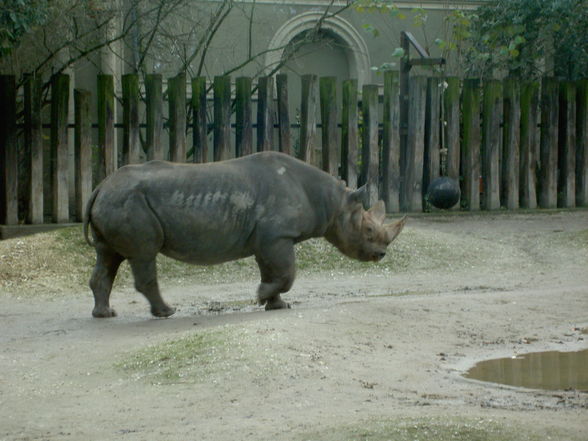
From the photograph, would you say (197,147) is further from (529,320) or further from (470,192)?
(529,320)

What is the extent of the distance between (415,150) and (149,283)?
243 inches

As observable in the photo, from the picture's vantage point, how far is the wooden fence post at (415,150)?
14383 millimetres

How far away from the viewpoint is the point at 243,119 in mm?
13383

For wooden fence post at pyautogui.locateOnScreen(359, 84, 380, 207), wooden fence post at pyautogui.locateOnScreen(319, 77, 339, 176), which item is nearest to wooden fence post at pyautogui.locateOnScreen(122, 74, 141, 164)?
wooden fence post at pyautogui.locateOnScreen(319, 77, 339, 176)

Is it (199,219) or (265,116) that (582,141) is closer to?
(265,116)

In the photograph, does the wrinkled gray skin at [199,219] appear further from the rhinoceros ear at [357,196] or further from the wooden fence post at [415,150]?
the wooden fence post at [415,150]

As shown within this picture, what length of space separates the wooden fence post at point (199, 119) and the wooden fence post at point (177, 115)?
16 centimetres

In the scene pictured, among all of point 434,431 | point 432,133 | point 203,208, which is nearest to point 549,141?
point 432,133

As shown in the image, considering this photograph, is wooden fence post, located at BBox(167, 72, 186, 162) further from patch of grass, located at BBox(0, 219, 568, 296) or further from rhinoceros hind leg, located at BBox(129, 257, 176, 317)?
rhinoceros hind leg, located at BBox(129, 257, 176, 317)

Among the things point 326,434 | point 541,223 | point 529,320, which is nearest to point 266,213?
point 529,320

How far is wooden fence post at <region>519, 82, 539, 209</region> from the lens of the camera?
14867 mm

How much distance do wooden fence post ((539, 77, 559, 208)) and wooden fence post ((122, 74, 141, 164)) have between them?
552 centimetres

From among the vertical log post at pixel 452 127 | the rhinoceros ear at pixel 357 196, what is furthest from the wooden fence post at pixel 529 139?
the rhinoceros ear at pixel 357 196

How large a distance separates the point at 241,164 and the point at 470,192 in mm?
5960
